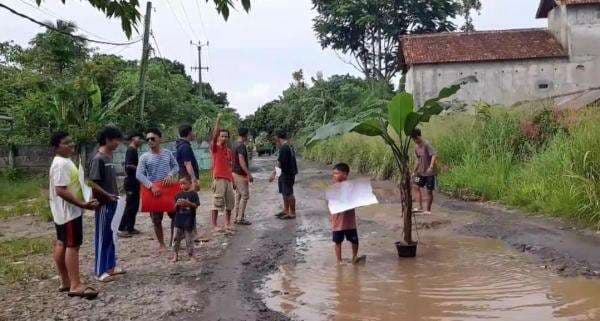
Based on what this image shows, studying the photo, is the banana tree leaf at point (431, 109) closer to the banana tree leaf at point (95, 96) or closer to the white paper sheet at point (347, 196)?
the white paper sheet at point (347, 196)

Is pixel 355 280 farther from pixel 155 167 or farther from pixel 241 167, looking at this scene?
pixel 241 167

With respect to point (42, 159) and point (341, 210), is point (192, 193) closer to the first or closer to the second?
point (341, 210)

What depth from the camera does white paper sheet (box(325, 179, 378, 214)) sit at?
6.83m

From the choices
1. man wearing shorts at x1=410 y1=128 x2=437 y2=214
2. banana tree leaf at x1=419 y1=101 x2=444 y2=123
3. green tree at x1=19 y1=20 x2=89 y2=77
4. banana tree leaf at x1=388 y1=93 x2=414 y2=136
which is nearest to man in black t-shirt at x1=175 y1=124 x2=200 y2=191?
banana tree leaf at x1=388 y1=93 x2=414 y2=136

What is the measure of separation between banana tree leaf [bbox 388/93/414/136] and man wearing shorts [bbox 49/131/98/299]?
3.69 m

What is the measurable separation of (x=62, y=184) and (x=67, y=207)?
10.1 inches

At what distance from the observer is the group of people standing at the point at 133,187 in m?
5.70

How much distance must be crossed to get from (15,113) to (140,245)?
47.0ft

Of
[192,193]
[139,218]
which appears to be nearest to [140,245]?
[192,193]

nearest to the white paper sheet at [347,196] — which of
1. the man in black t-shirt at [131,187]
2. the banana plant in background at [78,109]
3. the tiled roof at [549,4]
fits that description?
the man in black t-shirt at [131,187]

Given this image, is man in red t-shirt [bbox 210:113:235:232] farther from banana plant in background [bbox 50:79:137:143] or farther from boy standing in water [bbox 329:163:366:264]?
banana plant in background [bbox 50:79:137:143]

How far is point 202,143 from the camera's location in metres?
25.1

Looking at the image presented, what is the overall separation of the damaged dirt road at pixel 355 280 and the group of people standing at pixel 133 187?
33 centimetres

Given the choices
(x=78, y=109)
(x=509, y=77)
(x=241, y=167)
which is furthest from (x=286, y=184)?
(x=509, y=77)
